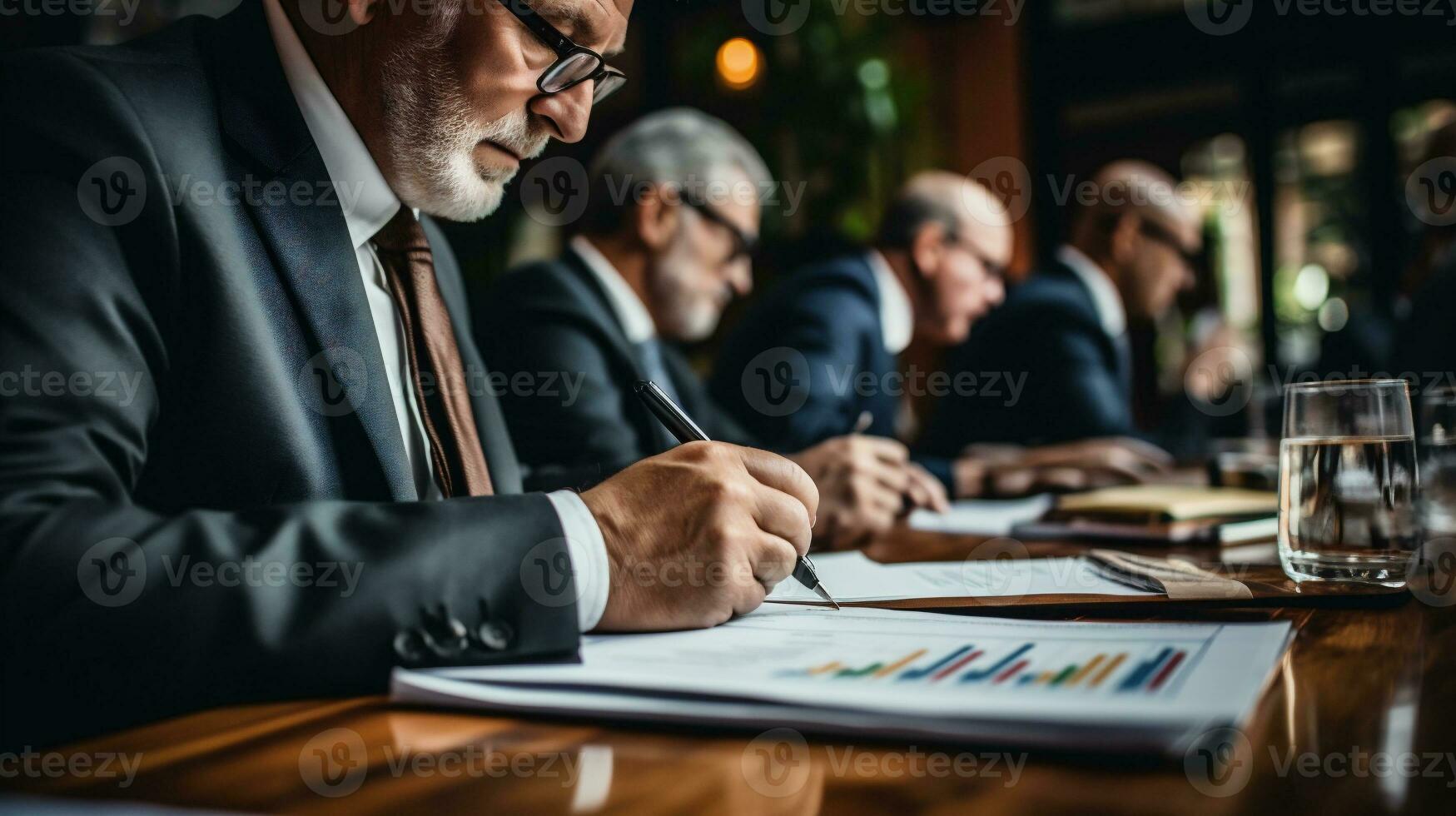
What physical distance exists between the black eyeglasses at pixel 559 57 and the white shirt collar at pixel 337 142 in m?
0.23

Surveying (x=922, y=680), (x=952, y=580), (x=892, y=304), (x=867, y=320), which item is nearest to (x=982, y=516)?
(x=952, y=580)

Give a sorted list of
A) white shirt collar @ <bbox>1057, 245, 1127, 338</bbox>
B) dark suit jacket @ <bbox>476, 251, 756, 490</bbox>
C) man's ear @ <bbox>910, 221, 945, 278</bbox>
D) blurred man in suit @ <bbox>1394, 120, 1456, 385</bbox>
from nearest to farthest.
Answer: dark suit jacket @ <bbox>476, 251, 756, 490</bbox>
blurred man in suit @ <bbox>1394, 120, 1456, 385</bbox>
man's ear @ <bbox>910, 221, 945, 278</bbox>
white shirt collar @ <bbox>1057, 245, 1127, 338</bbox>

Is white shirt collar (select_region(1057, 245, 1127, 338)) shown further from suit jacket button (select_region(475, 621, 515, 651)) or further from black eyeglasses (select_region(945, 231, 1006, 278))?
suit jacket button (select_region(475, 621, 515, 651))

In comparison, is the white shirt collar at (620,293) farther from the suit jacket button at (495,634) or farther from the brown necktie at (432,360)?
the suit jacket button at (495,634)

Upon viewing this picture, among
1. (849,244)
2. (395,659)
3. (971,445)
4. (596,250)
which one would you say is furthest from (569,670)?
(849,244)

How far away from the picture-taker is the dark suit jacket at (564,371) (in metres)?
2.07

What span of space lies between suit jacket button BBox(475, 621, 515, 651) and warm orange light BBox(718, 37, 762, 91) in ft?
14.5

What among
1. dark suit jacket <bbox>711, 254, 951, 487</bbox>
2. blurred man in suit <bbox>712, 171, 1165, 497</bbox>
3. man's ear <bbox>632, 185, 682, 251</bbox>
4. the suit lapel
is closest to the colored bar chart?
the suit lapel

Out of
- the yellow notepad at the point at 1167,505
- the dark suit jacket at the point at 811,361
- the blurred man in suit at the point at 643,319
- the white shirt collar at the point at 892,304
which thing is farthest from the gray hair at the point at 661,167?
the yellow notepad at the point at 1167,505

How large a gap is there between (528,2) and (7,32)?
260cm

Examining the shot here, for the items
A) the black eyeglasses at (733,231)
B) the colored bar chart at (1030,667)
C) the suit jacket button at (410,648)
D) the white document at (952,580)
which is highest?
the black eyeglasses at (733,231)

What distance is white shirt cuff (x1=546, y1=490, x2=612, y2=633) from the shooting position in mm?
735

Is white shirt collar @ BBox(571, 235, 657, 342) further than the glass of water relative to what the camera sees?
Yes

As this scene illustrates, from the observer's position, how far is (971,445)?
3557 mm
